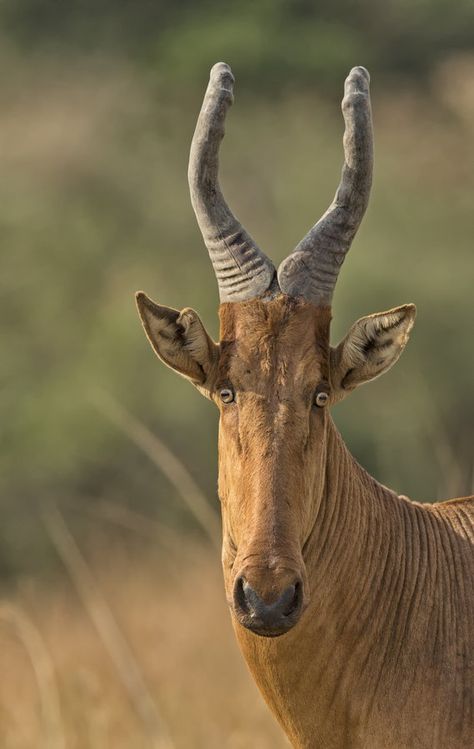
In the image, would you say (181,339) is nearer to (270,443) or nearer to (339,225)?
(270,443)

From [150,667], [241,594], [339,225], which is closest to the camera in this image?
[241,594]

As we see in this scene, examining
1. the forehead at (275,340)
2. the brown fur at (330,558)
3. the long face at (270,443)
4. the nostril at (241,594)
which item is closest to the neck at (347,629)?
the brown fur at (330,558)

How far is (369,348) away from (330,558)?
1.09 m

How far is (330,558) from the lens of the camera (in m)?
8.09

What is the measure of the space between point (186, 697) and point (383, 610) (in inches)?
309

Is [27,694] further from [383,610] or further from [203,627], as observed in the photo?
[383,610]

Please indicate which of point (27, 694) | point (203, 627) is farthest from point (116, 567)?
point (203, 627)

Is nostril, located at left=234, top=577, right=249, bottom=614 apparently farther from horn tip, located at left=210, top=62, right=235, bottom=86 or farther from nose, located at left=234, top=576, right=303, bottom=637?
horn tip, located at left=210, top=62, right=235, bottom=86

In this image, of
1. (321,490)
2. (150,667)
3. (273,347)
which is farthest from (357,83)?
(150,667)

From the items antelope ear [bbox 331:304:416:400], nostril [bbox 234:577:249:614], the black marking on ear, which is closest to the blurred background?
antelope ear [bbox 331:304:416:400]

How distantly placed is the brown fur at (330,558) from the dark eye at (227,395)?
0.04 m

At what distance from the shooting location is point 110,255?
3659 cm

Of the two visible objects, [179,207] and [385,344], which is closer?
[385,344]

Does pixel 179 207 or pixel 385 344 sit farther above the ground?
pixel 179 207
